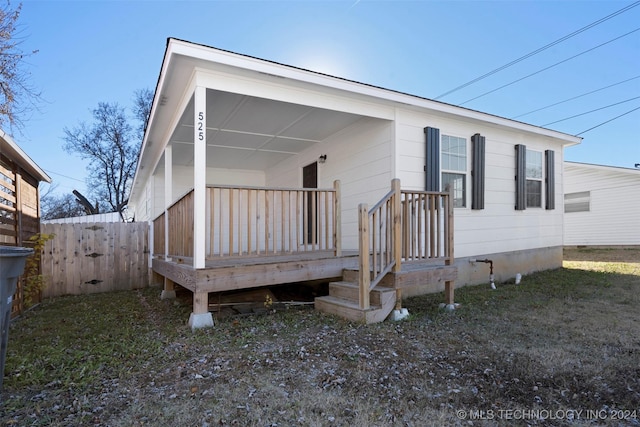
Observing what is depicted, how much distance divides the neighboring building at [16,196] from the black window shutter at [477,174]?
693 centimetres

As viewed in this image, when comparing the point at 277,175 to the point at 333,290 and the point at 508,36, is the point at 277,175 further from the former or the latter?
the point at 508,36

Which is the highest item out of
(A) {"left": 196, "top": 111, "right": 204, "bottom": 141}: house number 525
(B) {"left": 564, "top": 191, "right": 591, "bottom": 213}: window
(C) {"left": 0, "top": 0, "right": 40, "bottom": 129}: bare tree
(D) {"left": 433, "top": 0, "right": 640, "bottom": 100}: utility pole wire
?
(D) {"left": 433, "top": 0, "right": 640, "bottom": 100}: utility pole wire

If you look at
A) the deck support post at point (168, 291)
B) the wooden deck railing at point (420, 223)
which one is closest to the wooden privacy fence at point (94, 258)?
the deck support post at point (168, 291)

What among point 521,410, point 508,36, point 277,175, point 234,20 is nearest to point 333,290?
point 521,410

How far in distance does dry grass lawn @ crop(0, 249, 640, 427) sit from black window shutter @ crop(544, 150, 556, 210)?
11.3 feet

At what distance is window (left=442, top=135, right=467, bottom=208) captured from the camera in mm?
6277

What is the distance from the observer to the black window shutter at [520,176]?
7172 millimetres

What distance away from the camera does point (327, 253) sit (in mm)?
5152

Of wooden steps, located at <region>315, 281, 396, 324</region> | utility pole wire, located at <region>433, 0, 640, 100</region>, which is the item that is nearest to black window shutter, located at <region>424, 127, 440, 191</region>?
wooden steps, located at <region>315, 281, 396, 324</region>

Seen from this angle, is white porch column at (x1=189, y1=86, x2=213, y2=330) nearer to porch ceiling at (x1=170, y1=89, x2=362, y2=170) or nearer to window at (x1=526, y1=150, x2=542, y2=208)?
porch ceiling at (x1=170, y1=89, x2=362, y2=170)

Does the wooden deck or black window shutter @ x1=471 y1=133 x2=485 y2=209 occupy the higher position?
black window shutter @ x1=471 y1=133 x2=485 y2=209

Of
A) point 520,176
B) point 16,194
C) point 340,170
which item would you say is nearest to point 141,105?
point 16,194

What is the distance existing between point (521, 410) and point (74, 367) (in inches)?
135

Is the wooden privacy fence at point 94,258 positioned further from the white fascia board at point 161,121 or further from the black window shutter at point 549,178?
the black window shutter at point 549,178
